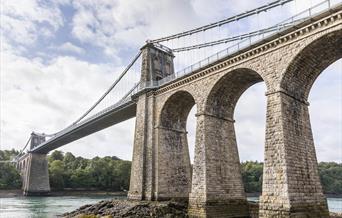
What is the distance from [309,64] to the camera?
57.1 ft

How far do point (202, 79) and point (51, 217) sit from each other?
1523cm

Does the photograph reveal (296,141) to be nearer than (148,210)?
Yes

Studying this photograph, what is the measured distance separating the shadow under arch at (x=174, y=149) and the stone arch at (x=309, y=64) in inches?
353

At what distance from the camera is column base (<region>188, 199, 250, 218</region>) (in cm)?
1995

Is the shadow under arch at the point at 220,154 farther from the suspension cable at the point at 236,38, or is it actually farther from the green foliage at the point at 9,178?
the green foliage at the point at 9,178

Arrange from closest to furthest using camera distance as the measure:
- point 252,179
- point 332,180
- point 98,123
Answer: point 98,123 < point 252,179 < point 332,180

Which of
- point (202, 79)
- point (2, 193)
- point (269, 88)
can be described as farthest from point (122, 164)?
point (269, 88)

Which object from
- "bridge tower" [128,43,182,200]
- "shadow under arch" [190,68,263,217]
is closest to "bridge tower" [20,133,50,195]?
"bridge tower" [128,43,182,200]

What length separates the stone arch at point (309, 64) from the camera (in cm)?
1631

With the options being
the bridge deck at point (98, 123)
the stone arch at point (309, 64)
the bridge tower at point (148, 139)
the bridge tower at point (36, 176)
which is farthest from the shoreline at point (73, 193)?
the stone arch at point (309, 64)

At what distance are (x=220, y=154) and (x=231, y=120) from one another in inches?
107

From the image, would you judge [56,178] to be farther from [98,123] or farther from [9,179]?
[98,123]

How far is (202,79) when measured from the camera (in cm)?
2314

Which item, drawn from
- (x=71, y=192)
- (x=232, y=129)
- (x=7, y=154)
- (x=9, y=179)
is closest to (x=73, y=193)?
(x=71, y=192)
